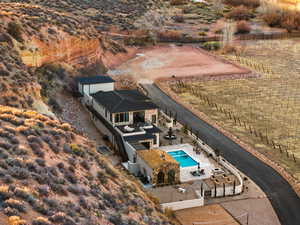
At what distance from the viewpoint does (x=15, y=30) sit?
4772 cm

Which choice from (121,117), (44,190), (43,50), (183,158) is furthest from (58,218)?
(43,50)

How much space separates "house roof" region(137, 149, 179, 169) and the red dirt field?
87.5ft

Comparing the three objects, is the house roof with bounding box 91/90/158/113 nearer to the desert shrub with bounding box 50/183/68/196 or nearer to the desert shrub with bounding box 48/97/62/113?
the desert shrub with bounding box 48/97/62/113

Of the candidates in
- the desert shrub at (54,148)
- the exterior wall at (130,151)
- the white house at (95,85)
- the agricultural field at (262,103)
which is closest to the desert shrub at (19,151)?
the desert shrub at (54,148)

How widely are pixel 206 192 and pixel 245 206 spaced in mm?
2518

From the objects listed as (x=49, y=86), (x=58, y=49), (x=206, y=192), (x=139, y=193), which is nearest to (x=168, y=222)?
(x=139, y=193)

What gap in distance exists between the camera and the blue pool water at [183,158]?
34812 millimetres

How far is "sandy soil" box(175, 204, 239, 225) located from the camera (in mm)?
28125

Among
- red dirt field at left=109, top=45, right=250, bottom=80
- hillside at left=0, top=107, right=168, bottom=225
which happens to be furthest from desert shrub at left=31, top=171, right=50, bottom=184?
red dirt field at left=109, top=45, right=250, bottom=80

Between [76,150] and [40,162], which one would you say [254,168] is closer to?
[76,150]

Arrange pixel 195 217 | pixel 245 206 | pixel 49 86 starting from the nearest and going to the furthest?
pixel 195 217
pixel 245 206
pixel 49 86

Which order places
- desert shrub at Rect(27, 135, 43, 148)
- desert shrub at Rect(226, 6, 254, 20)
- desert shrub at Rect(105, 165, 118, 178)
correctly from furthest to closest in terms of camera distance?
desert shrub at Rect(226, 6, 254, 20) → desert shrub at Rect(105, 165, 118, 178) → desert shrub at Rect(27, 135, 43, 148)

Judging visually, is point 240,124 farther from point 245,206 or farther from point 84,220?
point 84,220

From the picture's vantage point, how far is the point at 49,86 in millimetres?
47094
